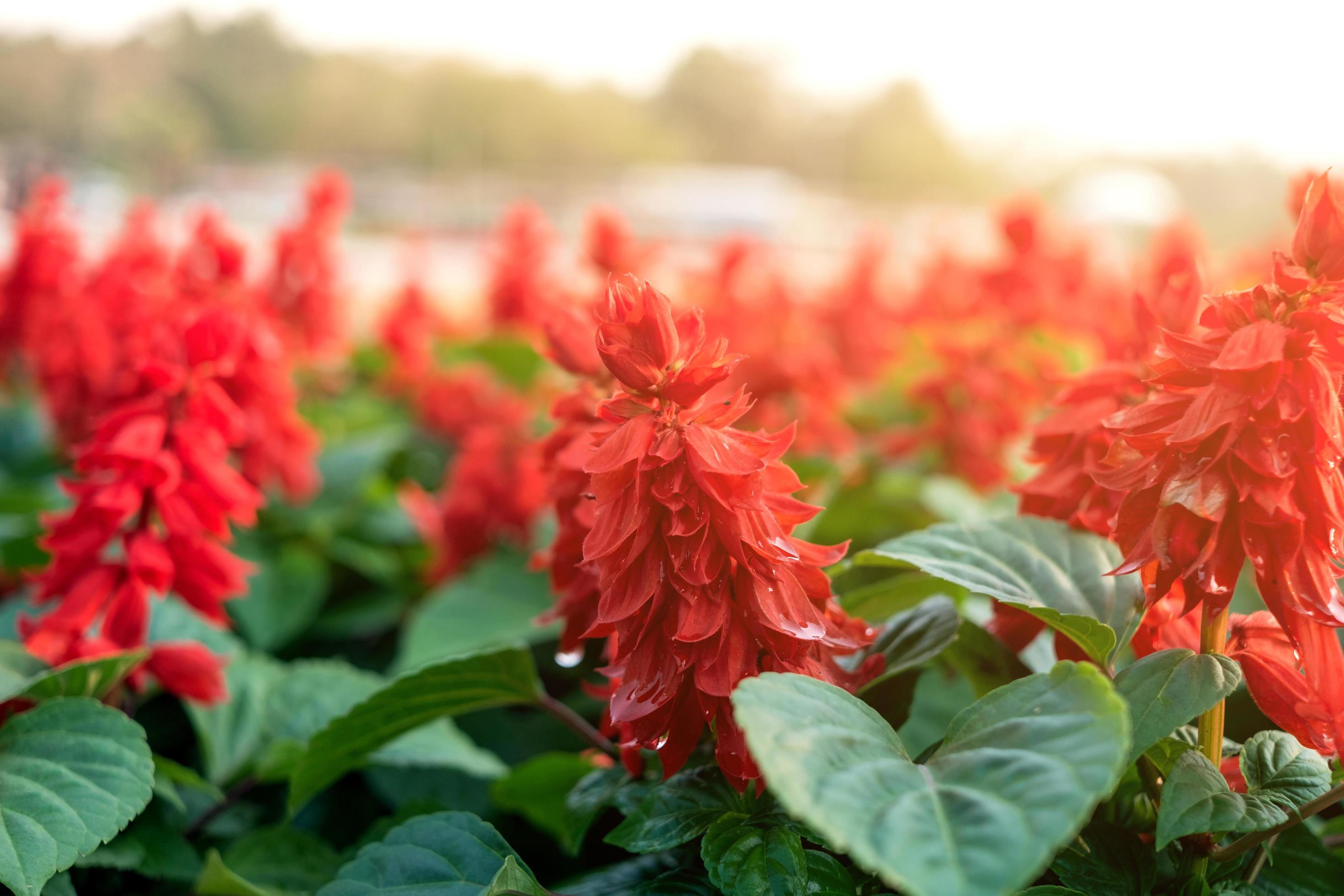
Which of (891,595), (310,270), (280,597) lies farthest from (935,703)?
(310,270)

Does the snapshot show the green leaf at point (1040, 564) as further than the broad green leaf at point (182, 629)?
No

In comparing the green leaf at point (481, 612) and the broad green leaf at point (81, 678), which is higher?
the broad green leaf at point (81, 678)

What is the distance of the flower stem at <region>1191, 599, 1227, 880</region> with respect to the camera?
77 centimetres

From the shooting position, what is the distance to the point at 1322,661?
0.75 meters

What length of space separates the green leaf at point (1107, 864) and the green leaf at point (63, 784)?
71 centimetres

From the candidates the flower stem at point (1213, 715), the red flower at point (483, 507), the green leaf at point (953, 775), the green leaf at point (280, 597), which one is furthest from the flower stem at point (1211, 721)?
the green leaf at point (280, 597)

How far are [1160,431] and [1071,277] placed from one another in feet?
9.68

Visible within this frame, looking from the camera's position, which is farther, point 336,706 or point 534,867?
point 534,867

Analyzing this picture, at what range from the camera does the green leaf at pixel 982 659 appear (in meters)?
0.96

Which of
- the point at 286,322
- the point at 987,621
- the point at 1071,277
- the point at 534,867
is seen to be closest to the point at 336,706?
the point at 534,867

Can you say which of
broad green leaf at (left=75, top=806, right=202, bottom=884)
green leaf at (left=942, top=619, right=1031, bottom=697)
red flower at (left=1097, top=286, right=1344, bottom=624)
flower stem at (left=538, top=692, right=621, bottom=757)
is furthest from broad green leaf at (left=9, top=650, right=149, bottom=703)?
red flower at (left=1097, top=286, right=1344, bottom=624)

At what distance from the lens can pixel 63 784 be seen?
2.80 ft

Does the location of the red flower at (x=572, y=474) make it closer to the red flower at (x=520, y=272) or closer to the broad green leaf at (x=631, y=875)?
the broad green leaf at (x=631, y=875)

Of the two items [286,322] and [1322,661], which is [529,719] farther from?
[286,322]
